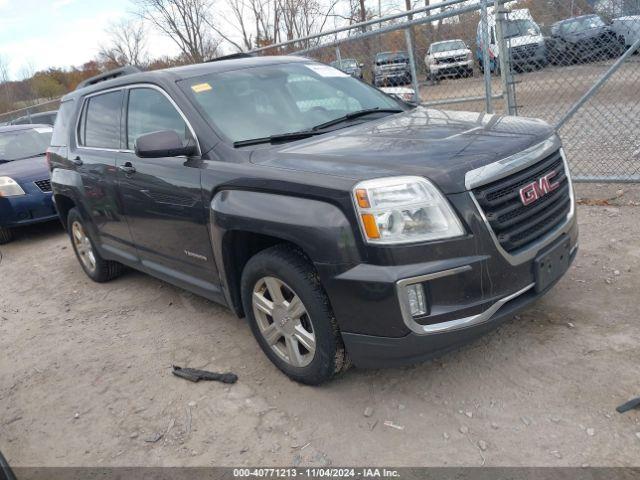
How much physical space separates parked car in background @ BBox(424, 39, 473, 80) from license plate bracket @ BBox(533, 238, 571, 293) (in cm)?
362

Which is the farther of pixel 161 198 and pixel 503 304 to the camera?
pixel 161 198

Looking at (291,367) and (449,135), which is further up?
(449,135)

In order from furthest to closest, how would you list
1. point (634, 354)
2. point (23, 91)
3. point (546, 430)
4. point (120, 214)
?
point (23, 91)
point (120, 214)
point (634, 354)
point (546, 430)

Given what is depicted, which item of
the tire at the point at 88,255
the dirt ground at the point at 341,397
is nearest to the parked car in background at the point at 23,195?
the tire at the point at 88,255

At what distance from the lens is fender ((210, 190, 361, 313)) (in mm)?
2527

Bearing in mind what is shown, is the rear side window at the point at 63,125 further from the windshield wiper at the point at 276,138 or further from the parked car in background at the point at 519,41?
the parked car in background at the point at 519,41

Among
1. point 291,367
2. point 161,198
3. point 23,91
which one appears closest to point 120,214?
point 161,198

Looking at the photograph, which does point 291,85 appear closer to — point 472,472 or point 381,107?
point 381,107

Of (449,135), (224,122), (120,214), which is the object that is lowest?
(120,214)

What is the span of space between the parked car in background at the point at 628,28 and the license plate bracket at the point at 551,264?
3087 millimetres

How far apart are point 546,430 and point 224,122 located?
2444 mm

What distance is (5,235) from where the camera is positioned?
7703 mm

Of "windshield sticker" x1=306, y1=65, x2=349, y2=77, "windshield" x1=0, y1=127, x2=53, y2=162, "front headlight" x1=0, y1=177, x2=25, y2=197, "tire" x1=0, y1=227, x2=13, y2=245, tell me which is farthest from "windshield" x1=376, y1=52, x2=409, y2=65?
"tire" x1=0, y1=227, x2=13, y2=245

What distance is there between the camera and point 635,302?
348 cm
